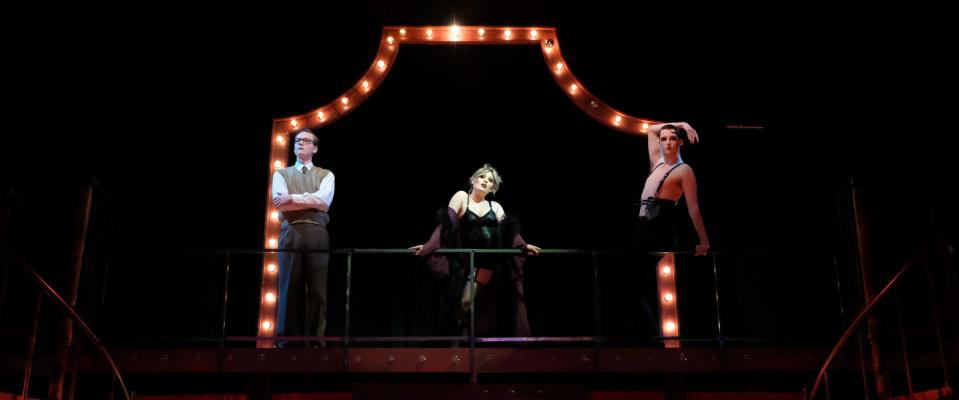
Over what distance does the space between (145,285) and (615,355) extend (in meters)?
3.96

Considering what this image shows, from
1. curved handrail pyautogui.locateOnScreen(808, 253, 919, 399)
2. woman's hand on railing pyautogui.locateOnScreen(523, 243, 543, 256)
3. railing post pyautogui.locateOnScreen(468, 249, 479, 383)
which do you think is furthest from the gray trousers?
curved handrail pyautogui.locateOnScreen(808, 253, 919, 399)

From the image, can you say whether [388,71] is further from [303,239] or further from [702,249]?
[702,249]

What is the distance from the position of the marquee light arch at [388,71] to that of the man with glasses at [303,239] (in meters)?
0.80

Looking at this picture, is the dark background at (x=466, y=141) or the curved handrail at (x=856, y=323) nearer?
the curved handrail at (x=856, y=323)

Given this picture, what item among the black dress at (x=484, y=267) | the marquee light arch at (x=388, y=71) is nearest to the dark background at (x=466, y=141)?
the marquee light arch at (x=388, y=71)

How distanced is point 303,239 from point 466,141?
6.99ft

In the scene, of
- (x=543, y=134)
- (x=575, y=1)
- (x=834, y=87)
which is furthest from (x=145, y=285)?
(x=834, y=87)

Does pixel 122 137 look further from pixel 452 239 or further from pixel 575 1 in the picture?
pixel 575 1

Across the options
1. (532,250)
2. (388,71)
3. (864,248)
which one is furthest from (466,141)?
(864,248)

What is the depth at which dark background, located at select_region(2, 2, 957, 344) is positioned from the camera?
24.3ft

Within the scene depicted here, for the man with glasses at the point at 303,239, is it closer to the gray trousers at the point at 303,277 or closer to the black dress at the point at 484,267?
the gray trousers at the point at 303,277

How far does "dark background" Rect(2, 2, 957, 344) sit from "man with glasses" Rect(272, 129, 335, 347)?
3.91 ft

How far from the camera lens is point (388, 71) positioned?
26.8 ft

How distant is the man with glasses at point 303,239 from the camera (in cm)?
628
